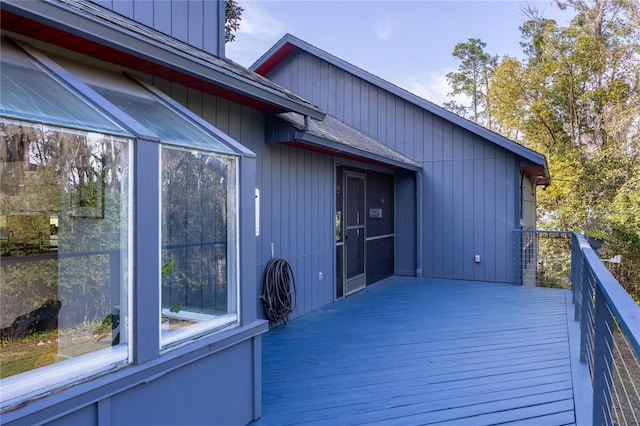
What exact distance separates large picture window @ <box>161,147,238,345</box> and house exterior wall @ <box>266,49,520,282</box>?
6.32m

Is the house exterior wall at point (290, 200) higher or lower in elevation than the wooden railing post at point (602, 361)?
higher

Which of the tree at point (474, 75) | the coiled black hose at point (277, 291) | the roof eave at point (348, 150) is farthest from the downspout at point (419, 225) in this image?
the tree at point (474, 75)

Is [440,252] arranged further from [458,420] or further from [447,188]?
[458,420]

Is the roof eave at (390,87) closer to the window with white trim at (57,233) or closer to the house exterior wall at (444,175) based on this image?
the house exterior wall at (444,175)

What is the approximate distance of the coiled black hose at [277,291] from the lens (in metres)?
4.91

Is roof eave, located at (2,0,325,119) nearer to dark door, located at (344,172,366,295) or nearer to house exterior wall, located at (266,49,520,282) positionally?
dark door, located at (344,172,366,295)

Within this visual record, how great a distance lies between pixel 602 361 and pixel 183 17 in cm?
427

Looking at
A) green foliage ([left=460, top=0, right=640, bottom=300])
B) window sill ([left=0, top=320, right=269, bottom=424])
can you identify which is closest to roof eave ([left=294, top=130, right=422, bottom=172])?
window sill ([left=0, top=320, right=269, bottom=424])

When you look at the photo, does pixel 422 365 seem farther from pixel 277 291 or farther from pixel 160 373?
pixel 160 373

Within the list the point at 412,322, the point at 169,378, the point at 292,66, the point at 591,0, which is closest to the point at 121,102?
the point at 169,378

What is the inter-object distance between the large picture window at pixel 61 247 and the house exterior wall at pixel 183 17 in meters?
1.53

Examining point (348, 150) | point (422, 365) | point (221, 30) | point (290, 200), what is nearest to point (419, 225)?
point (348, 150)

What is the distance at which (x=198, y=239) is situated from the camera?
112 inches

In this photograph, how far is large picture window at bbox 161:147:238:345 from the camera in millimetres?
2523
